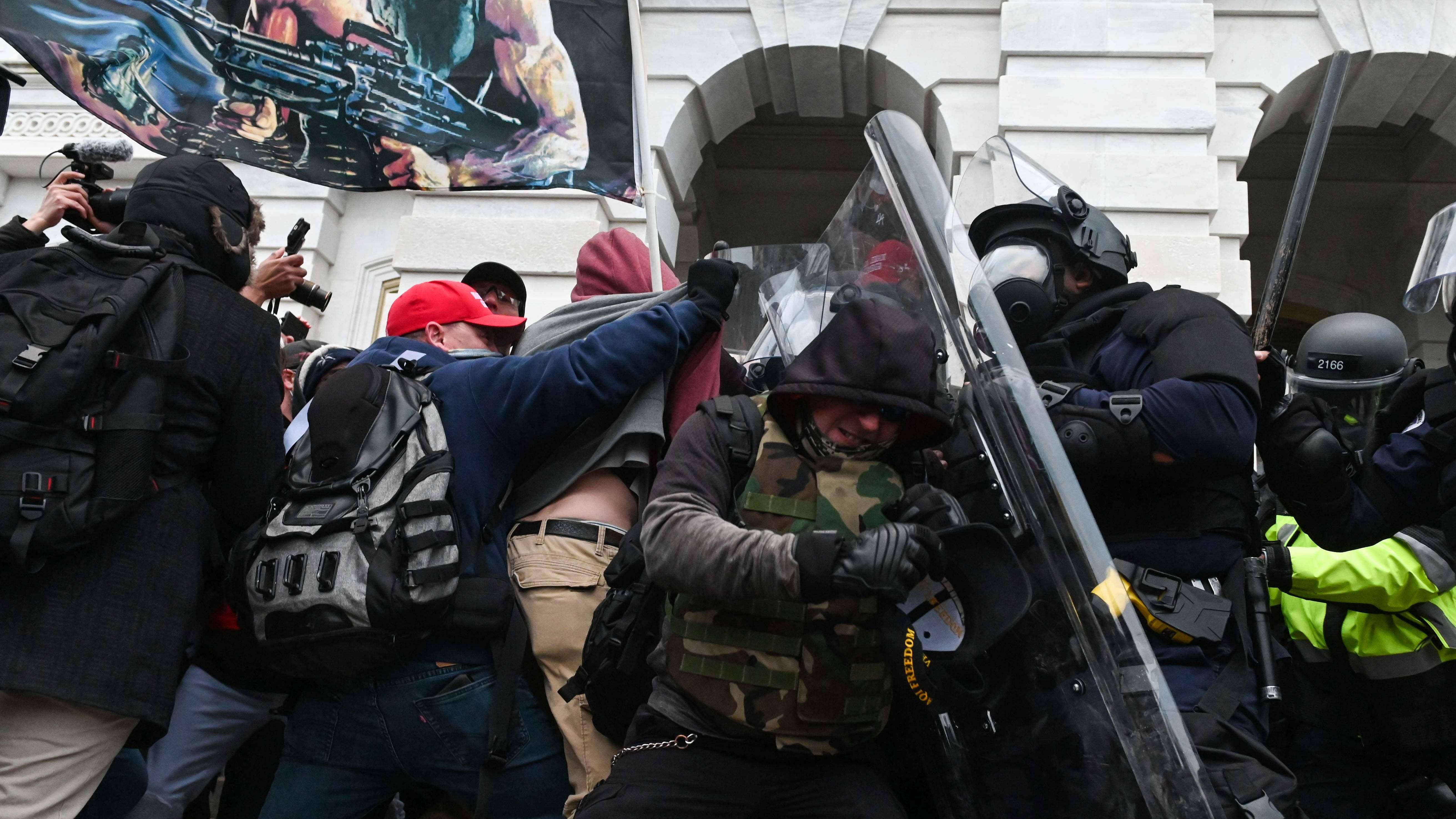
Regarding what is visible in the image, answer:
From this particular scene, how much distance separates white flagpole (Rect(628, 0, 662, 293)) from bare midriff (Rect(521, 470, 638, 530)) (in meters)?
0.63

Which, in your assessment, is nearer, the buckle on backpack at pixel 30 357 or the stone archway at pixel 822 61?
the buckle on backpack at pixel 30 357

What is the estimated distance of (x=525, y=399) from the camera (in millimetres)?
2586

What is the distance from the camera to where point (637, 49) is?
3809mm

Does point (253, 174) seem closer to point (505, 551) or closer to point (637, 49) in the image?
point (637, 49)

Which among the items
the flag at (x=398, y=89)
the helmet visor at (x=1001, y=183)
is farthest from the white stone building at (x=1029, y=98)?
the helmet visor at (x=1001, y=183)

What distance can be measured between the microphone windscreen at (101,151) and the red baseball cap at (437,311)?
98 centimetres

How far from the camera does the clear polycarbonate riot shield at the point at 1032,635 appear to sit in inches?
74.3

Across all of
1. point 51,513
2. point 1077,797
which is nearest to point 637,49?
point 51,513

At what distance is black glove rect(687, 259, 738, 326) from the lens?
2686mm

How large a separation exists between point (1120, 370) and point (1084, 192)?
465 centimetres

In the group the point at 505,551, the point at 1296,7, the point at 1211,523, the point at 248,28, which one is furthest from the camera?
the point at 1296,7

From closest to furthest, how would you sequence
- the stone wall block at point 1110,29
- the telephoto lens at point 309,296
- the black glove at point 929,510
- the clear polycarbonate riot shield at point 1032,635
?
the clear polycarbonate riot shield at point 1032,635
the black glove at point 929,510
the telephoto lens at point 309,296
the stone wall block at point 1110,29

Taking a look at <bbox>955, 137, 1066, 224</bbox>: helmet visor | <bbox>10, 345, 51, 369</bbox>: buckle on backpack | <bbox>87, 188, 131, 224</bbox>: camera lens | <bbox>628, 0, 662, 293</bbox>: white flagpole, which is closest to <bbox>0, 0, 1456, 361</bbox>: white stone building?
<bbox>628, 0, 662, 293</bbox>: white flagpole

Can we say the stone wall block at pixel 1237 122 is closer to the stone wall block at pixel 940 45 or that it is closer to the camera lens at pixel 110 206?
the stone wall block at pixel 940 45
